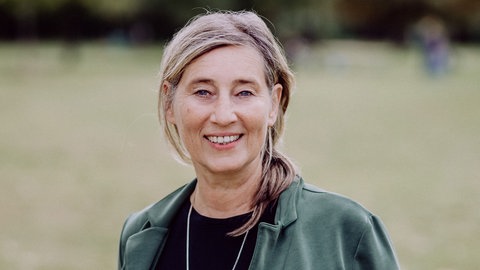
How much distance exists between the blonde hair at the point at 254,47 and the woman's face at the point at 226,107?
40 millimetres

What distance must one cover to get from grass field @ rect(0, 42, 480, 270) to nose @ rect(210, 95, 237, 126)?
0.96 m

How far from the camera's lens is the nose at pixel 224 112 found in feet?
8.18

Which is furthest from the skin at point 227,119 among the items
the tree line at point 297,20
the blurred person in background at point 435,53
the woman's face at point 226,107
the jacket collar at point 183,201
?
the tree line at point 297,20

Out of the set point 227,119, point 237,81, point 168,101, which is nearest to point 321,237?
point 227,119

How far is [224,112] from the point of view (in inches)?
98.0

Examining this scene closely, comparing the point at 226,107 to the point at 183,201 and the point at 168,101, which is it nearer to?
the point at 168,101

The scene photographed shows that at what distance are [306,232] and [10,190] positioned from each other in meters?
7.88

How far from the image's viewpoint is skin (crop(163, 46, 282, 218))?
251cm

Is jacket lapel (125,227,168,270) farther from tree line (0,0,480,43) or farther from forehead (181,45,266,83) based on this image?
tree line (0,0,480,43)

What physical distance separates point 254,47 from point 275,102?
298 millimetres

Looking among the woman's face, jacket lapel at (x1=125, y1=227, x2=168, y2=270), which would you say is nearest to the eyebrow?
the woman's face

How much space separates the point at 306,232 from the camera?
2.35m

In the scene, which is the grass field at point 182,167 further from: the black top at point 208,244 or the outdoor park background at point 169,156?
the black top at point 208,244

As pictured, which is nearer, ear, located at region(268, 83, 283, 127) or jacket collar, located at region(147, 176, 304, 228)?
jacket collar, located at region(147, 176, 304, 228)
